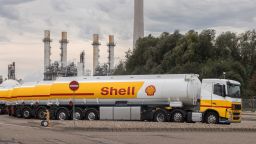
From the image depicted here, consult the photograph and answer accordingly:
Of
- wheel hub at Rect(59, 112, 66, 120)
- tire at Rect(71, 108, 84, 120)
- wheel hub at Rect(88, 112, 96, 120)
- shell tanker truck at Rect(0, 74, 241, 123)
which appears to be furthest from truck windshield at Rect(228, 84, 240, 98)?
wheel hub at Rect(59, 112, 66, 120)

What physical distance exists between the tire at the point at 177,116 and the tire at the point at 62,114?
29.9 feet

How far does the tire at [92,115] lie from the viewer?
133ft

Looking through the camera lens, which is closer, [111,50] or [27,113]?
[27,113]

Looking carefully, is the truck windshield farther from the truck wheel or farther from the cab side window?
the truck wheel

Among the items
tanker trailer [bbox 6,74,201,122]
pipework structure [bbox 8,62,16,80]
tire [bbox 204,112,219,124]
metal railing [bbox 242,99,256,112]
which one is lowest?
metal railing [bbox 242,99,256,112]

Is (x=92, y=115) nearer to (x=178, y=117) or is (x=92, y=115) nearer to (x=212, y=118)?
(x=178, y=117)

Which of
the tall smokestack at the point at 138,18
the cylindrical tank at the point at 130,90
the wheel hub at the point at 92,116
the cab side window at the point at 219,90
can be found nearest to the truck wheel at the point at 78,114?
the cylindrical tank at the point at 130,90

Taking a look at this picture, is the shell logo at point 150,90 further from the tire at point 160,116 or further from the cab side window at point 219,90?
the cab side window at point 219,90

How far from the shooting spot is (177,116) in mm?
36969

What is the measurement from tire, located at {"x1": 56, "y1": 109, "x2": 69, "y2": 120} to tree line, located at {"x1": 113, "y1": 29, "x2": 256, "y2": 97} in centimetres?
3284

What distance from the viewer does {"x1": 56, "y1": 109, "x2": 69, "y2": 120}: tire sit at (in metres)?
41.7

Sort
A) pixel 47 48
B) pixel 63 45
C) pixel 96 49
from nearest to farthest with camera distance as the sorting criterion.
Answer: pixel 63 45, pixel 47 48, pixel 96 49

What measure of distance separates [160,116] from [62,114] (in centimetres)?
865

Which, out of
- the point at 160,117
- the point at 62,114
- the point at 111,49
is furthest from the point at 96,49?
the point at 160,117
